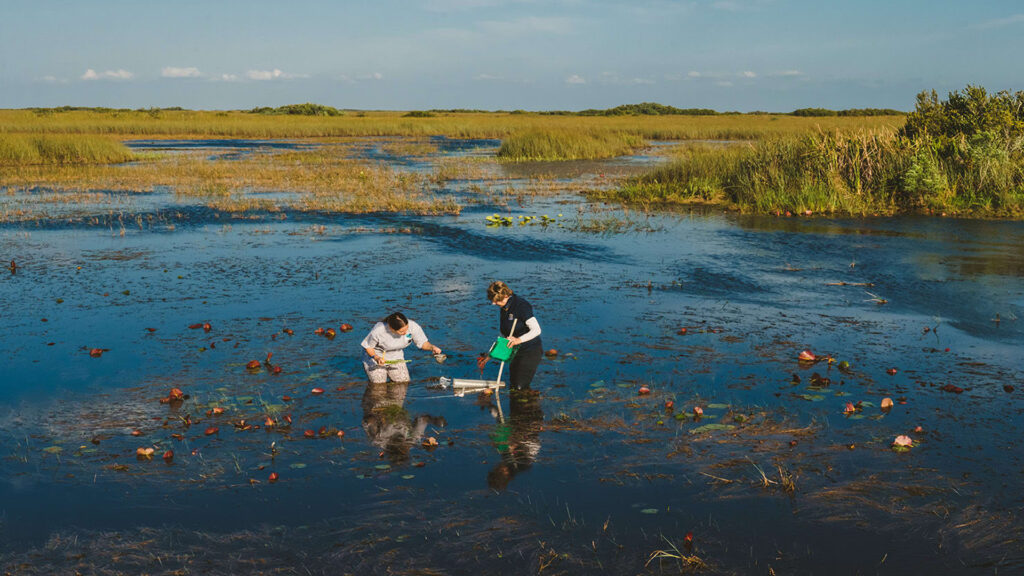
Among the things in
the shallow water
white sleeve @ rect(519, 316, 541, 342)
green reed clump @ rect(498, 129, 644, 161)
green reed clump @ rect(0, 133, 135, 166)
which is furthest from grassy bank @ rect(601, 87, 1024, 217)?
green reed clump @ rect(0, 133, 135, 166)

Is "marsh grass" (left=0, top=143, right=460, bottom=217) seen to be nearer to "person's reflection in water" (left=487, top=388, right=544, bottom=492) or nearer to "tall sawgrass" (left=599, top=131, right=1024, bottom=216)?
"tall sawgrass" (left=599, top=131, right=1024, bottom=216)

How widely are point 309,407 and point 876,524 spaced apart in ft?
17.9

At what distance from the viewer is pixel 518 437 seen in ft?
25.3

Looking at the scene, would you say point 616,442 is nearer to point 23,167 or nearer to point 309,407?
point 309,407

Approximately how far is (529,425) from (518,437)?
33cm

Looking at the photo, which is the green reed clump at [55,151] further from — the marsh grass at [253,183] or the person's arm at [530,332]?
the person's arm at [530,332]

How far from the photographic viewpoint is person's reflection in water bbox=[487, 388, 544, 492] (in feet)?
22.6

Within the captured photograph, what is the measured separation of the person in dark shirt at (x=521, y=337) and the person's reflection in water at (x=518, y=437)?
0.56 feet

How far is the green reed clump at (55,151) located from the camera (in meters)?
41.7

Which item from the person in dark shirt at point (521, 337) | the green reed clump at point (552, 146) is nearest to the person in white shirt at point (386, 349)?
the person in dark shirt at point (521, 337)

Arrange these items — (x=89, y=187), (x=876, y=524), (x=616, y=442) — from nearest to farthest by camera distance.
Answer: (x=876, y=524) → (x=616, y=442) → (x=89, y=187)

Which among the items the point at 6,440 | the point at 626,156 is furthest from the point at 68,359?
the point at 626,156

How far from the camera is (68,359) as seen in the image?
33.3ft

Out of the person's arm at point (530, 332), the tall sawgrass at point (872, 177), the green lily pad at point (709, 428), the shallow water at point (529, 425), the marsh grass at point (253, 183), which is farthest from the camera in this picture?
the marsh grass at point (253, 183)
